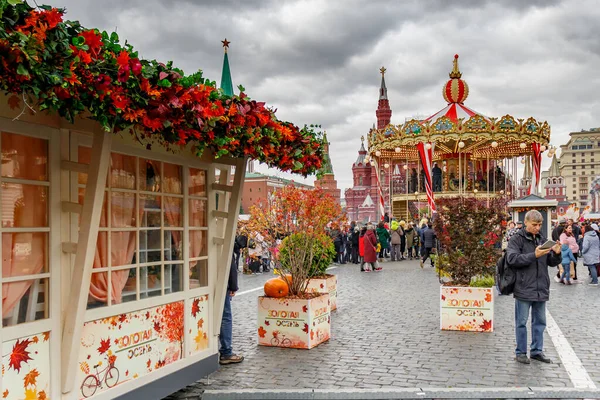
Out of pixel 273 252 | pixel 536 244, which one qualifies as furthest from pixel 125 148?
pixel 536 244

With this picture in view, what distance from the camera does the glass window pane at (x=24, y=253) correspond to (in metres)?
3.91

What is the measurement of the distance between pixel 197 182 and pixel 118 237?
48.2 inches

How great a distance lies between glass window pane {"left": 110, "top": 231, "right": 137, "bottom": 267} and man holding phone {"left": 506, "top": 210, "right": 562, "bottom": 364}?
4.14 meters

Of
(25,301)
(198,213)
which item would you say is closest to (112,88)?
(25,301)

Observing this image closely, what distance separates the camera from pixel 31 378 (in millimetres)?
4055

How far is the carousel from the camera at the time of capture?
92.9 ft

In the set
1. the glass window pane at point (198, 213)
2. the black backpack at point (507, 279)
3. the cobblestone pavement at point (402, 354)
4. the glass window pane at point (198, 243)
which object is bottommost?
the cobblestone pavement at point (402, 354)

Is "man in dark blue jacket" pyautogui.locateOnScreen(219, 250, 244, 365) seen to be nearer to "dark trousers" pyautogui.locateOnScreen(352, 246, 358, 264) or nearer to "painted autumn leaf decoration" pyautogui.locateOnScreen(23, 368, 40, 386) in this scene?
"painted autumn leaf decoration" pyautogui.locateOnScreen(23, 368, 40, 386)

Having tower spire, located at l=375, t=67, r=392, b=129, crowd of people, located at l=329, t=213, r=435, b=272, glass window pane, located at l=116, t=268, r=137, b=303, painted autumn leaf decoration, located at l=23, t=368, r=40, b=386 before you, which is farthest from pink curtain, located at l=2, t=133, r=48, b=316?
tower spire, located at l=375, t=67, r=392, b=129

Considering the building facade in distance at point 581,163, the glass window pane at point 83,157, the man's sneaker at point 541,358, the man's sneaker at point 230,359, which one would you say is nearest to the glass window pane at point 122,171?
the glass window pane at point 83,157

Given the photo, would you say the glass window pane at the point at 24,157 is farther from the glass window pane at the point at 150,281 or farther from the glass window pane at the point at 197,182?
the glass window pane at the point at 197,182

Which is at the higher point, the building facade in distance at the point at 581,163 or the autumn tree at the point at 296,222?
the building facade in distance at the point at 581,163

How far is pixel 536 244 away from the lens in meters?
6.70

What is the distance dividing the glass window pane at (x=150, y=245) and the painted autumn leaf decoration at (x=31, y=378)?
132 cm
